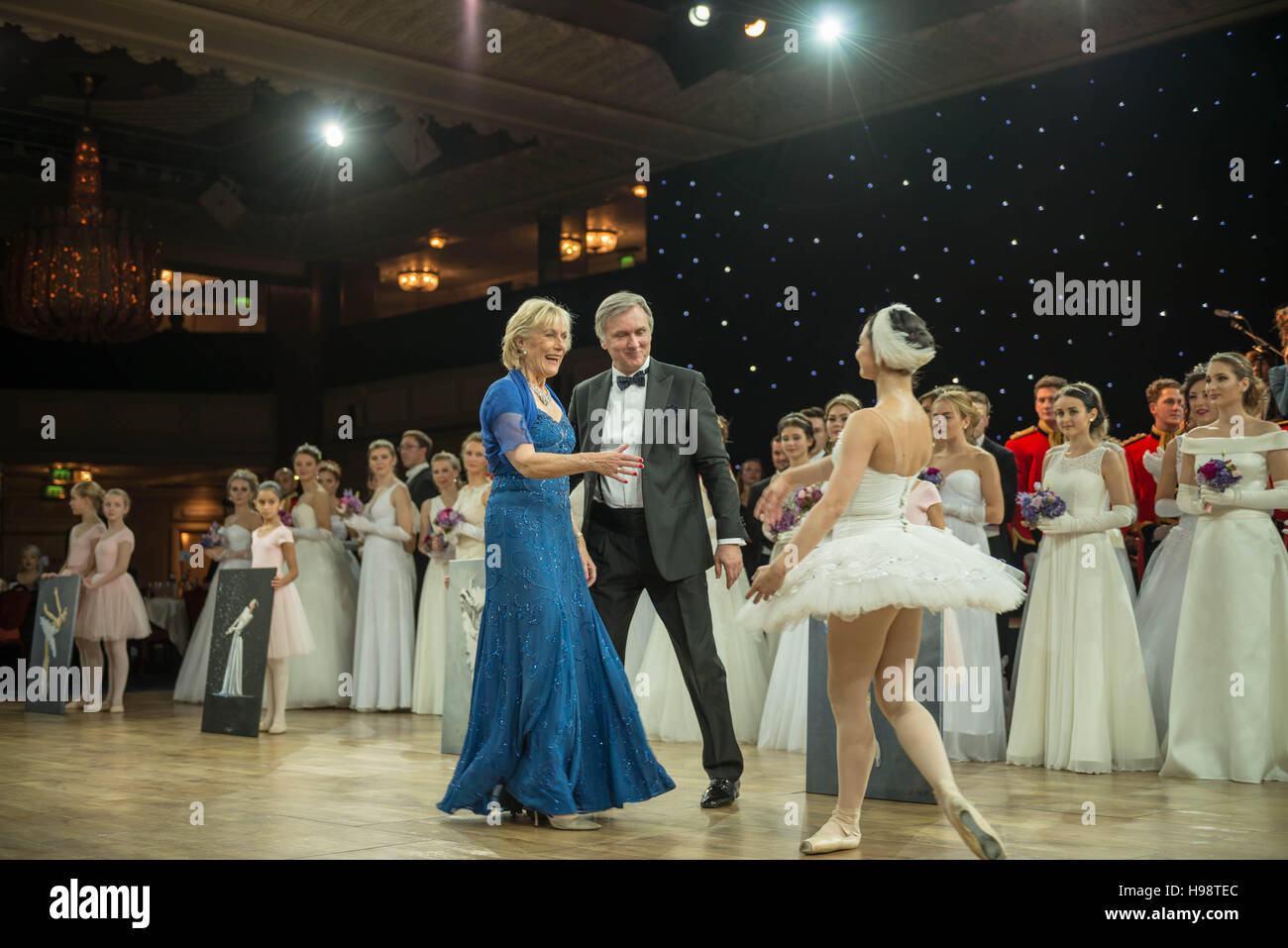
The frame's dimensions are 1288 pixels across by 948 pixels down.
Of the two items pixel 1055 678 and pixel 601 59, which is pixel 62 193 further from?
pixel 1055 678

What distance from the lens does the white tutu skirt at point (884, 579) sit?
3096 mm

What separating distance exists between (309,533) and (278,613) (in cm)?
172

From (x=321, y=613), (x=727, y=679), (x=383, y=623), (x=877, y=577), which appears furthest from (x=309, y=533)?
(x=877, y=577)

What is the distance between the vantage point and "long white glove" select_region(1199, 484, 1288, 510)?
16.8 ft

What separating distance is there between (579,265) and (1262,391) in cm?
971

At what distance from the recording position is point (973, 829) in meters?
3.01

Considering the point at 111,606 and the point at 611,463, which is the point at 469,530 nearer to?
the point at 111,606

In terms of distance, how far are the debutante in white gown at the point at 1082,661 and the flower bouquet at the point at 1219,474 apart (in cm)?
56

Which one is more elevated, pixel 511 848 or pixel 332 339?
pixel 332 339

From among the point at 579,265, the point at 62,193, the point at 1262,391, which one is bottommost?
the point at 1262,391

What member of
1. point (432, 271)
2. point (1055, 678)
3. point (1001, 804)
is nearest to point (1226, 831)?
point (1001, 804)

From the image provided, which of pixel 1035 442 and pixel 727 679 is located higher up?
pixel 1035 442
